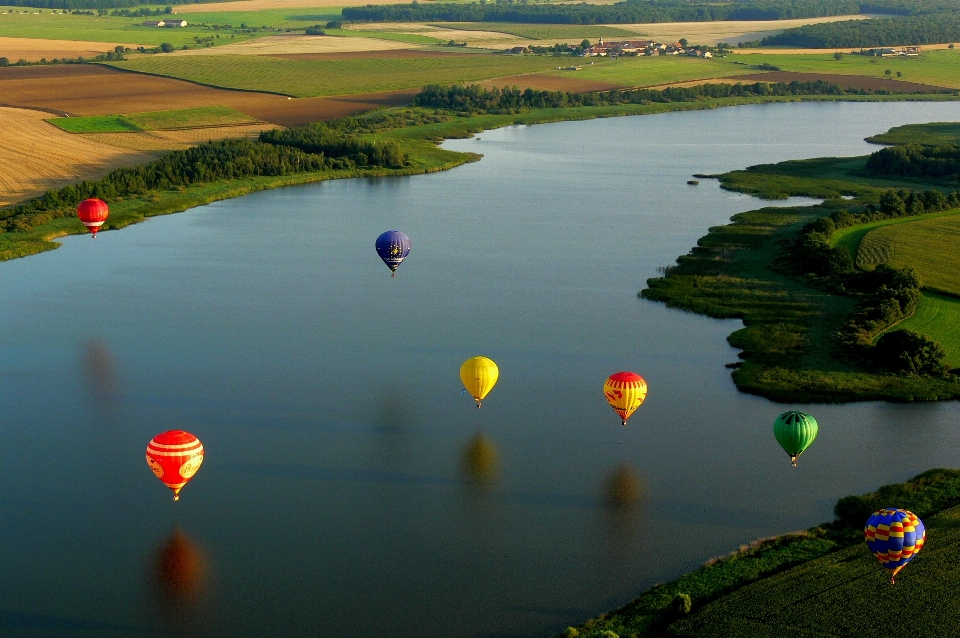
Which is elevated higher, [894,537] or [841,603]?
[894,537]

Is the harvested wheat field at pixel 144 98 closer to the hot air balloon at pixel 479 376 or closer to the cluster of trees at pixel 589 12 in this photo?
the hot air balloon at pixel 479 376

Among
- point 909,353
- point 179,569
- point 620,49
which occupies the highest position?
point 620,49

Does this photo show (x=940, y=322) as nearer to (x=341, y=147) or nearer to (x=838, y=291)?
(x=838, y=291)

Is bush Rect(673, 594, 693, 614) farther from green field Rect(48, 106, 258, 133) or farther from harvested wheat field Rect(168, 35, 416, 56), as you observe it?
harvested wheat field Rect(168, 35, 416, 56)

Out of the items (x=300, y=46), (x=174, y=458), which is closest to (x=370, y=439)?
(x=174, y=458)

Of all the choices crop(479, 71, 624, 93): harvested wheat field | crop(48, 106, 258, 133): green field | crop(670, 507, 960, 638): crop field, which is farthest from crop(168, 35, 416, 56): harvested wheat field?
crop(670, 507, 960, 638): crop field

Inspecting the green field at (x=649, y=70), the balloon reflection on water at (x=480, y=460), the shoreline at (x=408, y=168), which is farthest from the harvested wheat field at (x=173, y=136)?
the balloon reflection on water at (x=480, y=460)
